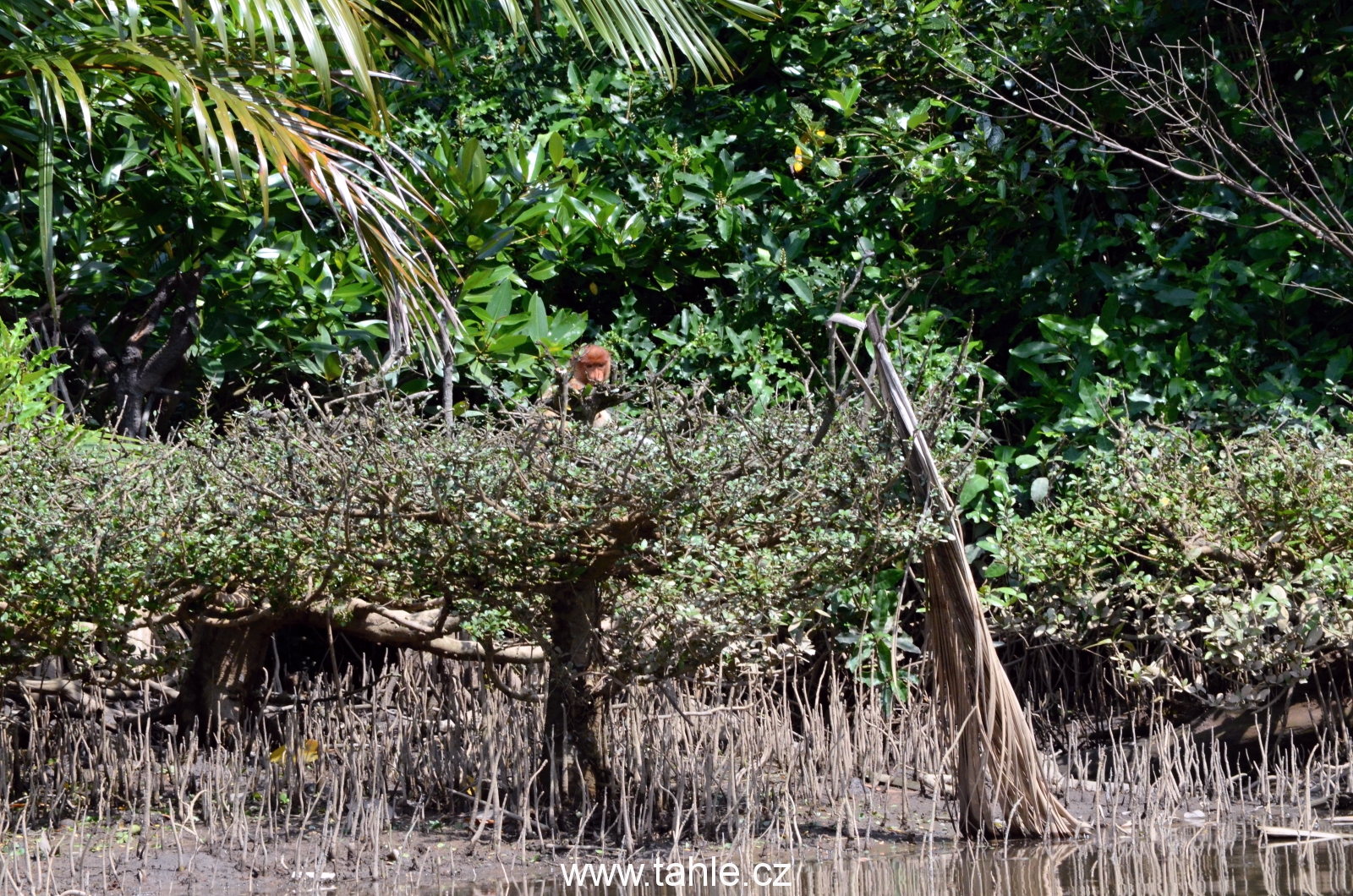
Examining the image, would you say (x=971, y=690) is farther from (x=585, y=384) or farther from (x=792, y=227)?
(x=792, y=227)

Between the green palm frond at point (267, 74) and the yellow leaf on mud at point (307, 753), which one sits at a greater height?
the green palm frond at point (267, 74)

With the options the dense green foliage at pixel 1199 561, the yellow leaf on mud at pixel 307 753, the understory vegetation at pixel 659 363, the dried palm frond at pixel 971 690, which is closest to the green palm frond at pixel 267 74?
the understory vegetation at pixel 659 363

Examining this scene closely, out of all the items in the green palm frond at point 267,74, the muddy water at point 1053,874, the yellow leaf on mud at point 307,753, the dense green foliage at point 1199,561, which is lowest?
the muddy water at point 1053,874

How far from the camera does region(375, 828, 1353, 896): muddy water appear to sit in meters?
4.10

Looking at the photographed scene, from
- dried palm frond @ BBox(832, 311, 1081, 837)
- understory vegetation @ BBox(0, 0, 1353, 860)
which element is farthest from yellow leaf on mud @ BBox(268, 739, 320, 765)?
dried palm frond @ BBox(832, 311, 1081, 837)

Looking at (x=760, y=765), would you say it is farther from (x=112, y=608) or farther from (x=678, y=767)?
(x=112, y=608)

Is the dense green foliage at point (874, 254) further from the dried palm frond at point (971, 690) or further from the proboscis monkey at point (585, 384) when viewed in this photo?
the dried palm frond at point (971, 690)

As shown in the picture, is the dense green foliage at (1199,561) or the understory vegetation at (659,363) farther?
the dense green foliage at (1199,561)

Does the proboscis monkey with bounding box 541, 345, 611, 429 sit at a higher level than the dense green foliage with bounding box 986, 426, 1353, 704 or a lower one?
higher

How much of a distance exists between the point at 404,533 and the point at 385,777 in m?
1.42

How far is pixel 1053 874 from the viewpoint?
14.0ft

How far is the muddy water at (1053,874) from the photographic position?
13.4 ft

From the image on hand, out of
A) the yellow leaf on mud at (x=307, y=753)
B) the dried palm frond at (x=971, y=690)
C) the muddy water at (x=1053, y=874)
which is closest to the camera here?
the muddy water at (x=1053, y=874)

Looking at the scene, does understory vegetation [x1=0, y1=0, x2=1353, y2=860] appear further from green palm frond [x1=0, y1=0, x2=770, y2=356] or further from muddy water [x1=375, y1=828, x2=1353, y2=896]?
muddy water [x1=375, y1=828, x2=1353, y2=896]
